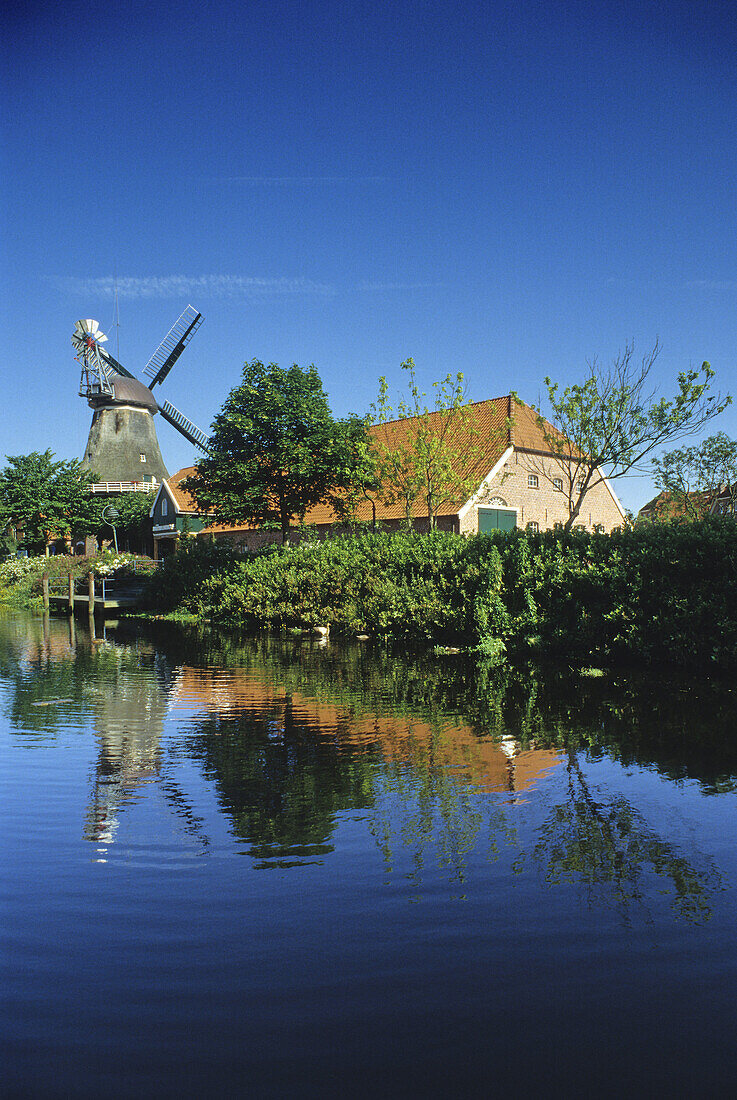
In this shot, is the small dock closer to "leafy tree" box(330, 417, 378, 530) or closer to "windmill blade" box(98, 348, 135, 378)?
"leafy tree" box(330, 417, 378, 530)

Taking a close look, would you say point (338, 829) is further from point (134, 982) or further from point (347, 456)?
point (347, 456)

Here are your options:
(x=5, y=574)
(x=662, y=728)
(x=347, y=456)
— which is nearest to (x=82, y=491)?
(x=5, y=574)

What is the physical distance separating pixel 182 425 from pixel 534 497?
3364 cm

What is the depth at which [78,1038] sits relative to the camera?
312 centimetres

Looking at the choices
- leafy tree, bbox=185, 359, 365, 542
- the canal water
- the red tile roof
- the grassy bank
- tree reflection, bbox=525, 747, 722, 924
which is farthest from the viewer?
the grassy bank

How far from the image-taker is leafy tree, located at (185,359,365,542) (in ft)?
84.2

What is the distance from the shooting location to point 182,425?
58.9 metres

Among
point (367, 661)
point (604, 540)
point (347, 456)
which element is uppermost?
point (347, 456)

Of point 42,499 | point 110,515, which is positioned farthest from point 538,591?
point 42,499

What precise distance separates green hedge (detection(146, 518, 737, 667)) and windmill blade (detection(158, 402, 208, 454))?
3802cm

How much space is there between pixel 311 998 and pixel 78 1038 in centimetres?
96

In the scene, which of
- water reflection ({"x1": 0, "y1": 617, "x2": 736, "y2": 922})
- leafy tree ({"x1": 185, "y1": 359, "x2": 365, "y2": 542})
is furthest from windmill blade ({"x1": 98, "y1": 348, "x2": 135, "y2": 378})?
water reflection ({"x1": 0, "y1": 617, "x2": 736, "y2": 922})

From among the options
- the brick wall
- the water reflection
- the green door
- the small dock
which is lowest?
the water reflection

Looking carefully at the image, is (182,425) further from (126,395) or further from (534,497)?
(534,497)
